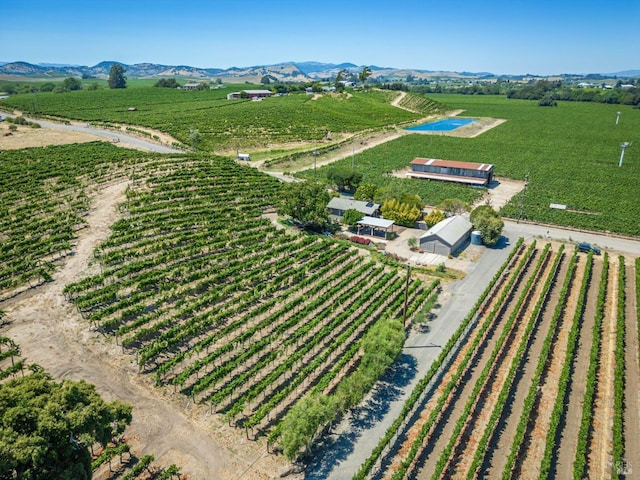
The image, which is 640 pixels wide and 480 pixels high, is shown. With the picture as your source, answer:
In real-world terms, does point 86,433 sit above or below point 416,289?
above

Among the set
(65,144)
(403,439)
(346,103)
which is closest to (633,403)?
(403,439)

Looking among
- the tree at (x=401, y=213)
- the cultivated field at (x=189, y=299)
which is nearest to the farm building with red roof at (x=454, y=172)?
the tree at (x=401, y=213)

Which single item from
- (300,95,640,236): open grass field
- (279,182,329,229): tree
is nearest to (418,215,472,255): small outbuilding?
(279,182,329,229): tree

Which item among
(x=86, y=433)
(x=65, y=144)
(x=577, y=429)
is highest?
(x=65, y=144)

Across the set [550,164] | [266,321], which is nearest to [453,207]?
[266,321]

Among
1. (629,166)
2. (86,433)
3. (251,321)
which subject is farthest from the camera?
(629,166)

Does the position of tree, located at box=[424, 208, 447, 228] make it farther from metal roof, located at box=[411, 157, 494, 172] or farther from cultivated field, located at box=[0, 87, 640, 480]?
metal roof, located at box=[411, 157, 494, 172]

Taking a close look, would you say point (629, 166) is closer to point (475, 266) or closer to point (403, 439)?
point (475, 266)
